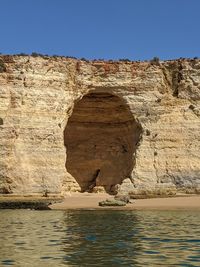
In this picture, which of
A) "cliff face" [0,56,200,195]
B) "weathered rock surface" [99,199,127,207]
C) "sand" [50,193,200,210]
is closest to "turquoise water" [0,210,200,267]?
"sand" [50,193,200,210]

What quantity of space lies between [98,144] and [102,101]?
4078 millimetres

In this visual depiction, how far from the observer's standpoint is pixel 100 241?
1428 centimetres

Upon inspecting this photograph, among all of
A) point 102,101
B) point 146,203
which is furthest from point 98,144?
point 146,203

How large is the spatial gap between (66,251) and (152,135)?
2559 centimetres

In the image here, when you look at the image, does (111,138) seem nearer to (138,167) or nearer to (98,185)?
(98,185)

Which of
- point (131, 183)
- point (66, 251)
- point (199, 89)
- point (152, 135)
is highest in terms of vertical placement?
Answer: point (199, 89)

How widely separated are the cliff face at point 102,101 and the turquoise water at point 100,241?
48.2ft

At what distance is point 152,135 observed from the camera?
3769 cm

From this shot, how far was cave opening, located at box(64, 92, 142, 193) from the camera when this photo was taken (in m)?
41.3

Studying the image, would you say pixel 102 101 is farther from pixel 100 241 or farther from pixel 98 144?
pixel 100 241

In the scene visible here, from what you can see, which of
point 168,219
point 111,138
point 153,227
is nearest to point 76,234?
point 153,227

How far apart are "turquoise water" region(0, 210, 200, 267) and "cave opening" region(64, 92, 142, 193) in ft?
67.4

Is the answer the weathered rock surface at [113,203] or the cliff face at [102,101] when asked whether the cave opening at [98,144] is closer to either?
→ the cliff face at [102,101]

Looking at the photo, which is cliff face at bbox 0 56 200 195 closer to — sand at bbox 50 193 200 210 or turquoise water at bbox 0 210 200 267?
sand at bbox 50 193 200 210
